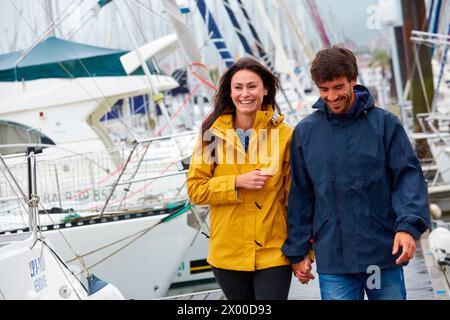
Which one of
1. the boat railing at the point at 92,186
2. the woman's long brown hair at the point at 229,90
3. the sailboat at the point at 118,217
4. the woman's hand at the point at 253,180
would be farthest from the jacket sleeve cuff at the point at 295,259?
the boat railing at the point at 92,186

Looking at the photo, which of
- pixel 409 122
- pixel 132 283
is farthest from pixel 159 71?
pixel 409 122

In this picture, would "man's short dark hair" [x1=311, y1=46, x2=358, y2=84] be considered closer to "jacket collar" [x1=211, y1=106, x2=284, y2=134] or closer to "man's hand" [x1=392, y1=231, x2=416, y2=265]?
"jacket collar" [x1=211, y1=106, x2=284, y2=134]

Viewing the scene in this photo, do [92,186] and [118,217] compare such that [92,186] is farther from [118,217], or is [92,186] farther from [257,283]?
[257,283]

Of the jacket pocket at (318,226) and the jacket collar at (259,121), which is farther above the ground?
the jacket collar at (259,121)

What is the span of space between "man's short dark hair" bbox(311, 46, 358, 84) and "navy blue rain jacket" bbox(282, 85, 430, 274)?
13 centimetres

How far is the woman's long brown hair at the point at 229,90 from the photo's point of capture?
3752 millimetres

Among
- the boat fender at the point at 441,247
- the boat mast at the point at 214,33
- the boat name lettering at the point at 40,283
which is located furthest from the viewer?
the boat mast at the point at 214,33

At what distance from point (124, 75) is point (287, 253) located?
368 inches

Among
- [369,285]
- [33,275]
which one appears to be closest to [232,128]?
[369,285]

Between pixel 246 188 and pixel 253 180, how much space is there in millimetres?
64

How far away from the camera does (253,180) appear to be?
353cm

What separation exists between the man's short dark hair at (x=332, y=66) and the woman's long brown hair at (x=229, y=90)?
44cm

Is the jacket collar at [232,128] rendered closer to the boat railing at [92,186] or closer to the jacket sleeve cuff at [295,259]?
the jacket sleeve cuff at [295,259]

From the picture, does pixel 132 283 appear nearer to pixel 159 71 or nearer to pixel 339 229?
pixel 339 229
